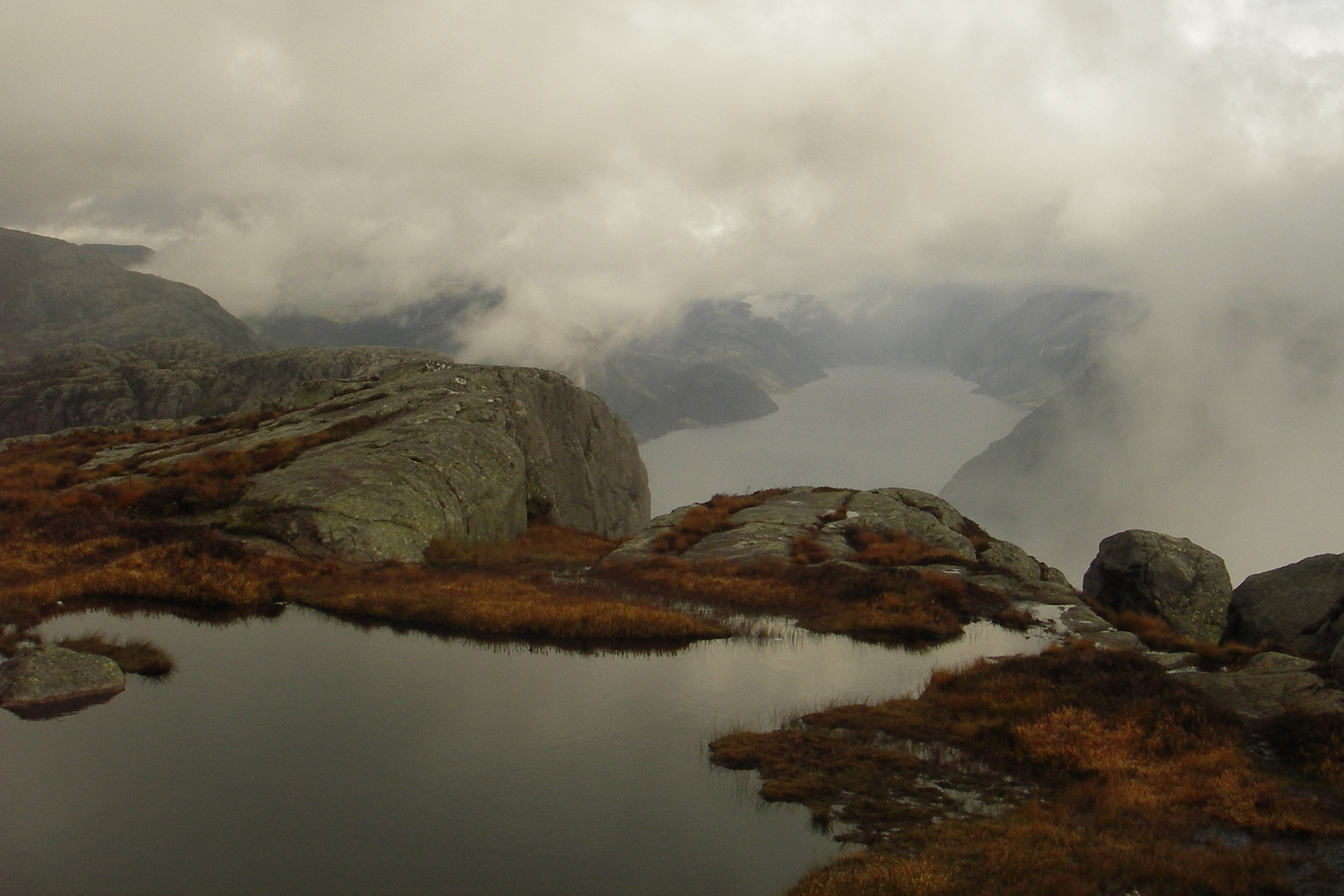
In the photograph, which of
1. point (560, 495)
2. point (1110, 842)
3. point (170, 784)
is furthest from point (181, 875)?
point (560, 495)

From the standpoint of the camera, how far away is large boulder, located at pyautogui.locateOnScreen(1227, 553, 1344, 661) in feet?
111

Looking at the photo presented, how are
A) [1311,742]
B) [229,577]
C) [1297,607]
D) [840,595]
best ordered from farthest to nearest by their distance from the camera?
[840,595] → [1297,607] → [229,577] → [1311,742]

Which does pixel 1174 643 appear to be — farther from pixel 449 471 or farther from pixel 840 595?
pixel 449 471

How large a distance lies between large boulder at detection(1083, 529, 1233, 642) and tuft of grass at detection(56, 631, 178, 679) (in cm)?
4150

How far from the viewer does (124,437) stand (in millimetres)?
67812

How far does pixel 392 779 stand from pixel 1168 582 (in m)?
40.7

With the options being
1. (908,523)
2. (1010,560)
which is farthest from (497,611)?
(1010,560)

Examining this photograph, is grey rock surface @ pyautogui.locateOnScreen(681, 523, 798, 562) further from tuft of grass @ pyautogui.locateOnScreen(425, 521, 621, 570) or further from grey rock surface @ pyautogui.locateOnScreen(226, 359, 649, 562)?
grey rock surface @ pyautogui.locateOnScreen(226, 359, 649, 562)

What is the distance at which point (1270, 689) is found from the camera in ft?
80.3

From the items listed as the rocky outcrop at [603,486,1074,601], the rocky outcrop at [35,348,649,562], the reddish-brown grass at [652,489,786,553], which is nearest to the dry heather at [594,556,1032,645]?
the rocky outcrop at [603,486,1074,601]

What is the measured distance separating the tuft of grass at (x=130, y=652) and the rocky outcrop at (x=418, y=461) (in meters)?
11.7

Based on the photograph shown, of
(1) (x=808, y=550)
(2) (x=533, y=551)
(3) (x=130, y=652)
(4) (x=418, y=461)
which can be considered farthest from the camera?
(2) (x=533, y=551)

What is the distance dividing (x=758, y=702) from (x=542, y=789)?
845 cm

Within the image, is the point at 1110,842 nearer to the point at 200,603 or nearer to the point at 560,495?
the point at 200,603
